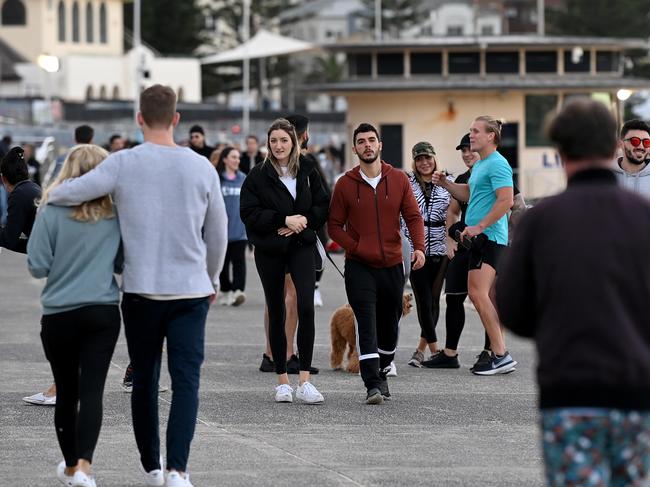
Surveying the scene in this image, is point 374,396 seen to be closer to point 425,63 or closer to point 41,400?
point 41,400

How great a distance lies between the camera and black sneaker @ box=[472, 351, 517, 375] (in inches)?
512

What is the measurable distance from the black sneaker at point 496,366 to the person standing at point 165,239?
5288 mm

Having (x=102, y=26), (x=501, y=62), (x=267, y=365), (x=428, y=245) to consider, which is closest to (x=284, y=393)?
(x=267, y=365)

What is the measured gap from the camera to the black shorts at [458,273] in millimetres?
13227

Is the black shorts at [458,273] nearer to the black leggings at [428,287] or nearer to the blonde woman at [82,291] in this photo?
the black leggings at [428,287]

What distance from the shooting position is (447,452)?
9.34 meters

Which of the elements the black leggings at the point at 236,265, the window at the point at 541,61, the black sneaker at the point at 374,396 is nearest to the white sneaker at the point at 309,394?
the black sneaker at the point at 374,396

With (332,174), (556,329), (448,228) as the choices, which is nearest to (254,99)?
(332,174)

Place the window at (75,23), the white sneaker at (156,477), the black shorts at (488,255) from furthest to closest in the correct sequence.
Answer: the window at (75,23), the black shorts at (488,255), the white sneaker at (156,477)

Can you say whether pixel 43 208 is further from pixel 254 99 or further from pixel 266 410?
pixel 254 99

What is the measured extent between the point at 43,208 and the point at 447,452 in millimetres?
2720

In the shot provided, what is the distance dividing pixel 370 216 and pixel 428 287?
2.40 m

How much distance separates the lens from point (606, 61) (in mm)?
57344

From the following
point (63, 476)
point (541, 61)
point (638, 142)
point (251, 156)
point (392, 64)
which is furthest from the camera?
point (541, 61)
